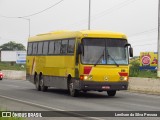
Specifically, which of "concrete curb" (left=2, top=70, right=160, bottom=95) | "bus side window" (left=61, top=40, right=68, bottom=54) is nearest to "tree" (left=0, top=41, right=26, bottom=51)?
"concrete curb" (left=2, top=70, right=160, bottom=95)

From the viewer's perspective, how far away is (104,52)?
2483 centimetres

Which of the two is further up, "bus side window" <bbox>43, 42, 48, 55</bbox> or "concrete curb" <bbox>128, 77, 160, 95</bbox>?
"bus side window" <bbox>43, 42, 48, 55</bbox>

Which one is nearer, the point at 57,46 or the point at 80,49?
the point at 80,49

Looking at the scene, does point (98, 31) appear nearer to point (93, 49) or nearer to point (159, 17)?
point (93, 49)

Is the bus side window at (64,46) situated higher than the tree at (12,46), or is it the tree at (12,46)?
the tree at (12,46)

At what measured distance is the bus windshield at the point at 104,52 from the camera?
24734 mm

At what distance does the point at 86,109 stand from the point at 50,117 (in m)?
3.12

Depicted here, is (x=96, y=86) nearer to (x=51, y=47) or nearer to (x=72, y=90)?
(x=72, y=90)

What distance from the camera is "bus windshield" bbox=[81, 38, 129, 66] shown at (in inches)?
974

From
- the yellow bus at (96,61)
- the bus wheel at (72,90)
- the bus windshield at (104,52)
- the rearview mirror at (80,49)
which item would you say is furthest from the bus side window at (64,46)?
the rearview mirror at (80,49)

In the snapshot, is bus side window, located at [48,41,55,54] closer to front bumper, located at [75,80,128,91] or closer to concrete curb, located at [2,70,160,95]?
front bumper, located at [75,80,128,91]

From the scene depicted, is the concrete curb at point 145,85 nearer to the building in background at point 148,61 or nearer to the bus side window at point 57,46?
the bus side window at point 57,46

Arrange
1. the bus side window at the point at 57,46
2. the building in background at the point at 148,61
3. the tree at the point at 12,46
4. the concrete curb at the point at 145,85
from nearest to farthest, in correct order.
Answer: the bus side window at the point at 57,46, the concrete curb at the point at 145,85, the building in background at the point at 148,61, the tree at the point at 12,46

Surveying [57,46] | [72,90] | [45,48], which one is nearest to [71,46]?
[72,90]
